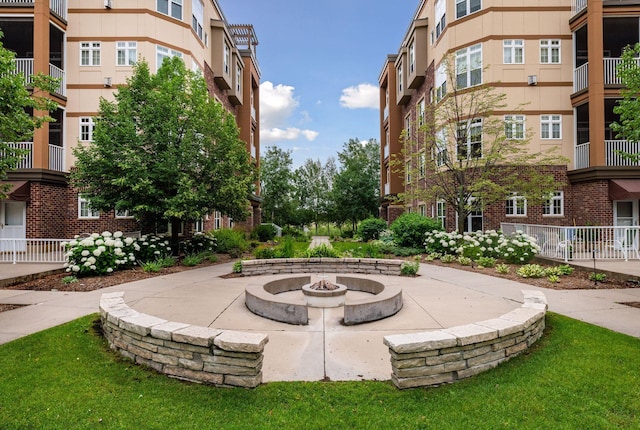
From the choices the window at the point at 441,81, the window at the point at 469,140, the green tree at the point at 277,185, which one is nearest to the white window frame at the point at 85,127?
the green tree at the point at 277,185

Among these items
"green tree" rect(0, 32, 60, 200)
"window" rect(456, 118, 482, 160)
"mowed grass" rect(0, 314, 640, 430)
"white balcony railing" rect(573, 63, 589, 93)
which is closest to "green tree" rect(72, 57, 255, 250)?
"green tree" rect(0, 32, 60, 200)

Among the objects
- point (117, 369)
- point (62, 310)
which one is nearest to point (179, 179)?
point (62, 310)

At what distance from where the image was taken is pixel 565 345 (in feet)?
15.2

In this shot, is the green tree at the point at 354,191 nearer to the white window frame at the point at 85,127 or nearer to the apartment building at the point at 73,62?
the apartment building at the point at 73,62

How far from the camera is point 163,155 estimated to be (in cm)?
1153

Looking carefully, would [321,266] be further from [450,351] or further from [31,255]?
[31,255]

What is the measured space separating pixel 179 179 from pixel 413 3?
74.7 feet

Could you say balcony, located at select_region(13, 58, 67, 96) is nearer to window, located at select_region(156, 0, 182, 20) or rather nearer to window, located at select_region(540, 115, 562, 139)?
window, located at select_region(156, 0, 182, 20)

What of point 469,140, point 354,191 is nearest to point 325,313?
point 469,140

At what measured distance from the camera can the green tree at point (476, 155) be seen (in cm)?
1504

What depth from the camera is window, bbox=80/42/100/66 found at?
685 inches

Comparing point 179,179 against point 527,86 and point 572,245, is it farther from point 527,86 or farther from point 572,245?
point 527,86

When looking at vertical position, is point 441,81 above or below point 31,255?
above

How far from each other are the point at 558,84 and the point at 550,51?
1771 mm
